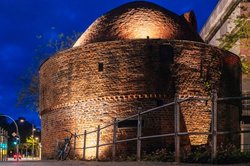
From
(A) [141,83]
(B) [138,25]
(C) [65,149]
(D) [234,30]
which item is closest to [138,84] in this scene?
(A) [141,83]

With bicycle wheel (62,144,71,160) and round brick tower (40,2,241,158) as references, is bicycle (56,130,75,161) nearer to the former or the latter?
bicycle wheel (62,144,71,160)

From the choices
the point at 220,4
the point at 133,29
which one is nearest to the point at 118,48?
the point at 133,29

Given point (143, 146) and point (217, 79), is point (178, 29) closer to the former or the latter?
point (217, 79)

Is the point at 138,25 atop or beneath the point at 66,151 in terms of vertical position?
atop

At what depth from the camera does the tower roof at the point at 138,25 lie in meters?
26.4

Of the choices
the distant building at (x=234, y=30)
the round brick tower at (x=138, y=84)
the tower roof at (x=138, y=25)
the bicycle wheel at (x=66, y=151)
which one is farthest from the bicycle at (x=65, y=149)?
the distant building at (x=234, y=30)

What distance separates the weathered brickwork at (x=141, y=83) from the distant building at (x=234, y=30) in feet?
7.16

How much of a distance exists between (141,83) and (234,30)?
625cm

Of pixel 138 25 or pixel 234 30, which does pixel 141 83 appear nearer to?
pixel 138 25

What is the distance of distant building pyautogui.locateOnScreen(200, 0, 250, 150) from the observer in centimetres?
2755

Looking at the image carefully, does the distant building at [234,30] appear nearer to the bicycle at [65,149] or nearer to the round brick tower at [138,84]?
the round brick tower at [138,84]

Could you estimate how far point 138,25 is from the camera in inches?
1047

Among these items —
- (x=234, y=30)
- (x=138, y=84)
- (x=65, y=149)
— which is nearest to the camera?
(x=138, y=84)

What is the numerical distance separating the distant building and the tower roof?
2.42 meters
